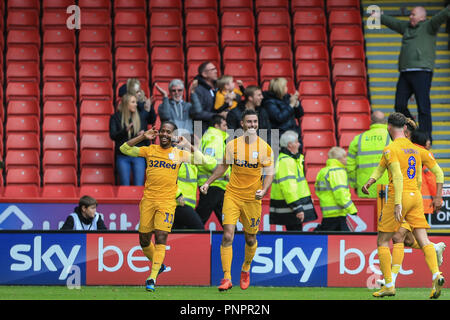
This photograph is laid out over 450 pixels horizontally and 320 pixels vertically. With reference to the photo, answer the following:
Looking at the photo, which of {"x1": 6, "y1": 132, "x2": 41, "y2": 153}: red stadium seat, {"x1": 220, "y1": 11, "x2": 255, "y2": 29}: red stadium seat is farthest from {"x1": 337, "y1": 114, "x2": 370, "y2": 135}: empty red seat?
{"x1": 6, "y1": 132, "x2": 41, "y2": 153}: red stadium seat

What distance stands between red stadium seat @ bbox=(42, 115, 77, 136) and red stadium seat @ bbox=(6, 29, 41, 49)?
6.27ft

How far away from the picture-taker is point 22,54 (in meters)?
15.0

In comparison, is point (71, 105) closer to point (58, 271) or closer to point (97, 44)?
point (97, 44)

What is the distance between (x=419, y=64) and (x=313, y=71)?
112 inches

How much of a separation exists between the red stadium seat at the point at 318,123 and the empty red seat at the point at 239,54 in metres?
1.75

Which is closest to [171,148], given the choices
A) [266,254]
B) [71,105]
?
[266,254]

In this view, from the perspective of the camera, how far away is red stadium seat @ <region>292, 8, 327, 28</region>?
52.5ft

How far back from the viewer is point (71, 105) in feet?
46.7

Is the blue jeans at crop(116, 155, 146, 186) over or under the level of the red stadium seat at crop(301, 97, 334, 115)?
under

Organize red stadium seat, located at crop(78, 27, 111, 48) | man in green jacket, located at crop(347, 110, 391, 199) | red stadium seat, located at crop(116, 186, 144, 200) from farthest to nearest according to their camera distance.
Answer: red stadium seat, located at crop(78, 27, 111, 48) → red stadium seat, located at crop(116, 186, 144, 200) → man in green jacket, located at crop(347, 110, 391, 199)

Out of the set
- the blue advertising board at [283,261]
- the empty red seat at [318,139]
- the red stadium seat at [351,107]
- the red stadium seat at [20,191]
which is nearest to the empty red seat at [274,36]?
the red stadium seat at [351,107]

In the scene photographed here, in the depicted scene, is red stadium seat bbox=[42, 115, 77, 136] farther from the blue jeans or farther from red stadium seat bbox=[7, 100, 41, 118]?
the blue jeans

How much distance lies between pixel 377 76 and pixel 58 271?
7.95 meters

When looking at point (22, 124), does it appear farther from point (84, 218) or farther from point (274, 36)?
point (274, 36)
